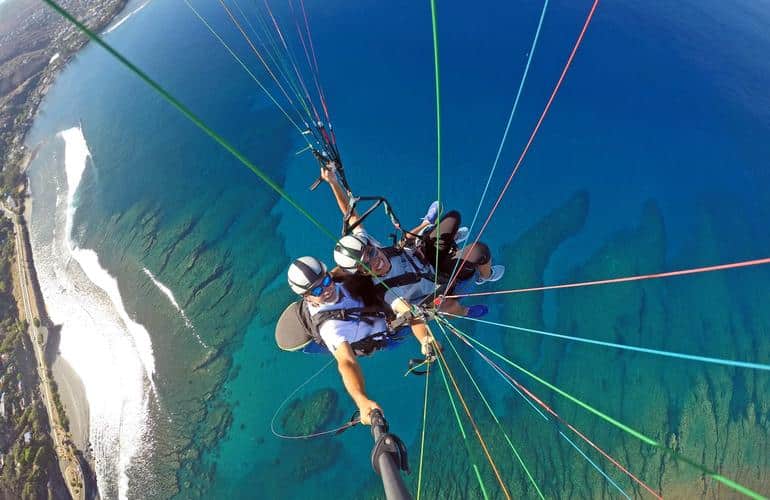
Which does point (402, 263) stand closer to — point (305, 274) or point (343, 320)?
point (343, 320)

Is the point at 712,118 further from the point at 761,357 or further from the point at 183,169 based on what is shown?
the point at 183,169

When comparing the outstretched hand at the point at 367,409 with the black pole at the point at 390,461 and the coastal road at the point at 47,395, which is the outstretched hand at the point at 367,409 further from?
the coastal road at the point at 47,395

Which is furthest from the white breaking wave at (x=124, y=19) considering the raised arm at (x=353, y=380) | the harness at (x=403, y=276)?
the raised arm at (x=353, y=380)

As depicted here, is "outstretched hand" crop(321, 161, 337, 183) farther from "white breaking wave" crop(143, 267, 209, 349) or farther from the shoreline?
the shoreline

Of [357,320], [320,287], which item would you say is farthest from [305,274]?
[357,320]

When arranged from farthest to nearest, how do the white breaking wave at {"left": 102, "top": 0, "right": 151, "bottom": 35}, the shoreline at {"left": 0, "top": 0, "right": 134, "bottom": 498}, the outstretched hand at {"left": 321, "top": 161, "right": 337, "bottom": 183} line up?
the white breaking wave at {"left": 102, "top": 0, "right": 151, "bottom": 35}, the shoreline at {"left": 0, "top": 0, "right": 134, "bottom": 498}, the outstretched hand at {"left": 321, "top": 161, "right": 337, "bottom": 183}

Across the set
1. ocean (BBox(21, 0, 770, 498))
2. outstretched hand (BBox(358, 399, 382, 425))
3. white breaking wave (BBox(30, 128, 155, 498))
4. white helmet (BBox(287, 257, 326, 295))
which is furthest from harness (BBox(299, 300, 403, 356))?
white breaking wave (BBox(30, 128, 155, 498))

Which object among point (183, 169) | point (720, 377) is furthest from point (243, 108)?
point (720, 377)
